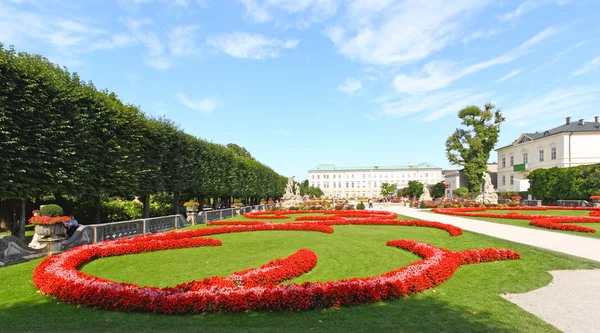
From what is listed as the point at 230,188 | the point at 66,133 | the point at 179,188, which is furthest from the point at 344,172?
the point at 66,133

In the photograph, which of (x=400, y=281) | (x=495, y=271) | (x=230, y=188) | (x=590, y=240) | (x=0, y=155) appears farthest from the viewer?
(x=230, y=188)

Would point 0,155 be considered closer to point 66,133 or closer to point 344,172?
point 66,133

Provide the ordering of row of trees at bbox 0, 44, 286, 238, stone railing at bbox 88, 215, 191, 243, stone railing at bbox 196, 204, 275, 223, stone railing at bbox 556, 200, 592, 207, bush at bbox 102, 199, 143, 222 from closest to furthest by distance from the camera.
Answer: row of trees at bbox 0, 44, 286, 238 → stone railing at bbox 88, 215, 191, 243 → bush at bbox 102, 199, 143, 222 → stone railing at bbox 196, 204, 275, 223 → stone railing at bbox 556, 200, 592, 207

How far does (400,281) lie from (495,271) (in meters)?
3.14

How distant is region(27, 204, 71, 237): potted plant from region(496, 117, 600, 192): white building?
175 feet

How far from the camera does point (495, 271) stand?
7.54 m

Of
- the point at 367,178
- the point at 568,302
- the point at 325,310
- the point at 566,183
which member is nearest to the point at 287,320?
the point at 325,310

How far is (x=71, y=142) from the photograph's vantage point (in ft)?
42.2

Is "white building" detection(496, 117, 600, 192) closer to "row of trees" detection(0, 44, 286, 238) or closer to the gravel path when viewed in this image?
the gravel path

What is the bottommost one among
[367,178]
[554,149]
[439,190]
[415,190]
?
[415,190]

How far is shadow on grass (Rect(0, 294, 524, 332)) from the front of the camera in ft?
14.3

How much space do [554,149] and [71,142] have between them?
57.3 meters

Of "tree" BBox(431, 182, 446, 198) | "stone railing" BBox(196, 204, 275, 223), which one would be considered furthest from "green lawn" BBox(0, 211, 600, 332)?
"tree" BBox(431, 182, 446, 198)

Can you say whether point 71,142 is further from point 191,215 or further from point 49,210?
point 191,215
